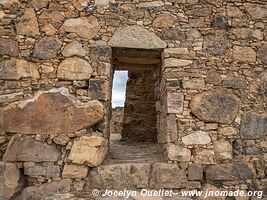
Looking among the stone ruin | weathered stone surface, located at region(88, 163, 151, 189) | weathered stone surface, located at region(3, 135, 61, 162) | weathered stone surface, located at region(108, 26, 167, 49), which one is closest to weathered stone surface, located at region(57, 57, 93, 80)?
the stone ruin

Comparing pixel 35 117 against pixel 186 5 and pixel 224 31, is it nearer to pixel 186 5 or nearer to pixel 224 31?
pixel 186 5

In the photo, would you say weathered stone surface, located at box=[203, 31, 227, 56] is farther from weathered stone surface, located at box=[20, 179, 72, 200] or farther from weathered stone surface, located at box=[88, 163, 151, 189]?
weathered stone surface, located at box=[20, 179, 72, 200]

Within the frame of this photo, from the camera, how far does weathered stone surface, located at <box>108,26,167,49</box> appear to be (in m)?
3.36

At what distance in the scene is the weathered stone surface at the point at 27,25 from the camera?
3.31 metres

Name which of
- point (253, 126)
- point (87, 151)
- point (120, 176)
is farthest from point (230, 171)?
point (87, 151)

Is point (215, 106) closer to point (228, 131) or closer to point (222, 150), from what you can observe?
point (228, 131)

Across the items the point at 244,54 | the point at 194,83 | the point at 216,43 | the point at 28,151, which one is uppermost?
Answer: the point at 216,43

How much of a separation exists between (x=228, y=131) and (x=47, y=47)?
241cm

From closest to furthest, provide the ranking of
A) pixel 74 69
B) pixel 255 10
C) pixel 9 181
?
1. pixel 9 181
2. pixel 74 69
3. pixel 255 10

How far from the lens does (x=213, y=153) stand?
326cm

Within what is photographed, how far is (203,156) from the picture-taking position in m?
3.25

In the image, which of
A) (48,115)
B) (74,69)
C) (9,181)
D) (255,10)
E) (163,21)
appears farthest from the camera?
A: (255,10)

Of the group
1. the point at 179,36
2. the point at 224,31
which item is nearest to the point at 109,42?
the point at 179,36

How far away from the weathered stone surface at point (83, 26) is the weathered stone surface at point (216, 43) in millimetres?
1373
